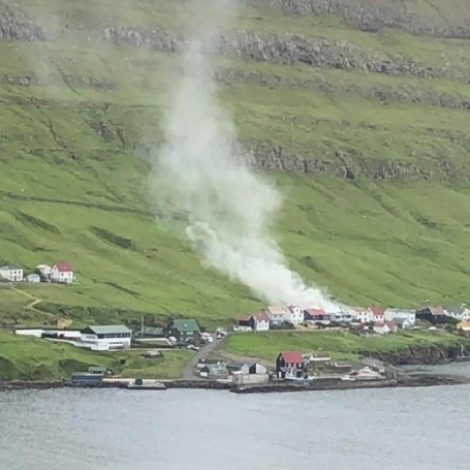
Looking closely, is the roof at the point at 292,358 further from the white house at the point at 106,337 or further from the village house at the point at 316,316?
the village house at the point at 316,316

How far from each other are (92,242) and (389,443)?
85.1 meters

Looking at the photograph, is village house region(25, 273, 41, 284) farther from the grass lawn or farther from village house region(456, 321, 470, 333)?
village house region(456, 321, 470, 333)

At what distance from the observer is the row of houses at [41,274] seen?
546 feet

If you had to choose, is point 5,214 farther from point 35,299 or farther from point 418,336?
point 418,336

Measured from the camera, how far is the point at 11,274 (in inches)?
6555

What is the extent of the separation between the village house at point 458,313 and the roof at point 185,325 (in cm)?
4274

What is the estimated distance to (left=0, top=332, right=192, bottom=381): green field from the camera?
133 meters

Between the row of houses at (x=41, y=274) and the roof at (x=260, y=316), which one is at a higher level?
the row of houses at (x=41, y=274)

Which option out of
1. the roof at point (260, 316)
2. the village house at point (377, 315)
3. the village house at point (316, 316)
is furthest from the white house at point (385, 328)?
the roof at point (260, 316)

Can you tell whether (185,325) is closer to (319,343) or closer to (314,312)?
(319,343)

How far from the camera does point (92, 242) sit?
625 feet

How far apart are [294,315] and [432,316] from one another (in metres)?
23.5

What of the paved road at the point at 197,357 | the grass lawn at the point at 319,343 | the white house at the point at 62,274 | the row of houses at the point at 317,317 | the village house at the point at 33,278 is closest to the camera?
the paved road at the point at 197,357

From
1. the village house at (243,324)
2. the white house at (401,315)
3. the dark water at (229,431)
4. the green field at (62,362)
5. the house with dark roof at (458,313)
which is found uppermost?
the house with dark roof at (458,313)
